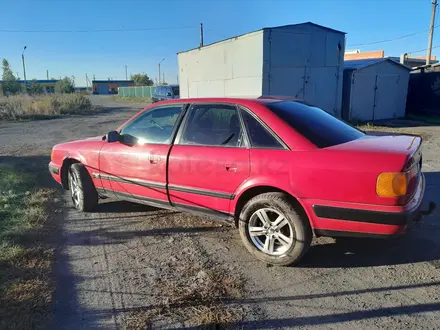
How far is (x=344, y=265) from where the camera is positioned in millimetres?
3416

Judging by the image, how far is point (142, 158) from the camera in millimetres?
4250

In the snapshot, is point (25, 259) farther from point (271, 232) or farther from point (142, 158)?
point (271, 232)

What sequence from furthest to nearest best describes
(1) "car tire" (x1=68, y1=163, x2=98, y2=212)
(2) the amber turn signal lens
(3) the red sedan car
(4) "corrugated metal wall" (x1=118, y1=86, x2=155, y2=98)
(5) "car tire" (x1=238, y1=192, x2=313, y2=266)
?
(4) "corrugated metal wall" (x1=118, y1=86, x2=155, y2=98)
(1) "car tire" (x1=68, y1=163, x2=98, y2=212)
(5) "car tire" (x1=238, y1=192, x2=313, y2=266)
(3) the red sedan car
(2) the amber turn signal lens

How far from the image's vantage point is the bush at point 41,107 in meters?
22.9

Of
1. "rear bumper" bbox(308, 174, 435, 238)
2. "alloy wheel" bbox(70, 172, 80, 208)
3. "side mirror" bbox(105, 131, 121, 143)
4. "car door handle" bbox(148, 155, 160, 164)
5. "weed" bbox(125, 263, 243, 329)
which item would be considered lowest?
"weed" bbox(125, 263, 243, 329)

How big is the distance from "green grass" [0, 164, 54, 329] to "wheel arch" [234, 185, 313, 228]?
6.06 ft

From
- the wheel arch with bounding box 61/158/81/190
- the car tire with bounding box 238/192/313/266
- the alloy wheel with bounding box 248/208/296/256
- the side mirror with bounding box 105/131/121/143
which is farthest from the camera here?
the wheel arch with bounding box 61/158/81/190

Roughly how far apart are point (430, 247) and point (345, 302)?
153 centimetres

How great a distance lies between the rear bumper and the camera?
2846 millimetres

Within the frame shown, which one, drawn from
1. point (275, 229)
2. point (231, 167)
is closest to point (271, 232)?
point (275, 229)

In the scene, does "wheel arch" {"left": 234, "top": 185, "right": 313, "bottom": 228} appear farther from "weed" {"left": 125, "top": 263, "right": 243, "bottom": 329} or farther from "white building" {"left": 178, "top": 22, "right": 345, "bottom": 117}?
"white building" {"left": 178, "top": 22, "right": 345, "bottom": 117}

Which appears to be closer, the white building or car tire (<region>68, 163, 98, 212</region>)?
car tire (<region>68, 163, 98, 212</region>)

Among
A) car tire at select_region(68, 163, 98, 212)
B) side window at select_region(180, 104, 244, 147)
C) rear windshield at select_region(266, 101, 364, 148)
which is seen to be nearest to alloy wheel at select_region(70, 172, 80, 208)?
car tire at select_region(68, 163, 98, 212)

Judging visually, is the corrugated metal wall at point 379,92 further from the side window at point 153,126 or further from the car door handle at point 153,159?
the car door handle at point 153,159
